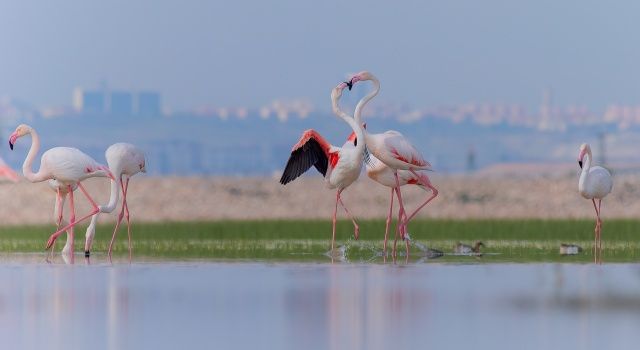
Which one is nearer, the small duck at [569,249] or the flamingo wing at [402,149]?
the flamingo wing at [402,149]

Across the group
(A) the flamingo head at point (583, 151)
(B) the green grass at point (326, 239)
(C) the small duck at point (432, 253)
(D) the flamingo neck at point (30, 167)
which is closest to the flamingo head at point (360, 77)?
(B) the green grass at point (326, 239)

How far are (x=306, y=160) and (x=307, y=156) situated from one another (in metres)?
0.05

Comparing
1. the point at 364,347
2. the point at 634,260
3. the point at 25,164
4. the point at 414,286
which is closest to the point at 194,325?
the point at 364,347

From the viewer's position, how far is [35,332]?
10055mm

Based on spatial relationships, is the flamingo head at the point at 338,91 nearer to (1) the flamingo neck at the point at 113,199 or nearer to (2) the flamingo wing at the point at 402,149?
(2) the flamingo wing at the point at 402,149

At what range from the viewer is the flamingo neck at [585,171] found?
1825cm

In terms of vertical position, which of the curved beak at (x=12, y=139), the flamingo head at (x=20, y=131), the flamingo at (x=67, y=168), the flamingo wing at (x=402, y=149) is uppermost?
the flamingo head at (x=20, y=131)

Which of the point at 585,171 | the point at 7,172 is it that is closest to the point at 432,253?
the point at 585,171

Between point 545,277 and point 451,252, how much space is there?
152 inches

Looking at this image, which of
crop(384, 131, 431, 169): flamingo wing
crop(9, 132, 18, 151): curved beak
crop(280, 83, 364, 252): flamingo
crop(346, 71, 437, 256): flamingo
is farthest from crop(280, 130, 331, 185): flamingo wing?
crop(9, 132, 18, 151): curved beak

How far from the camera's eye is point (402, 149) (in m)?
17.2

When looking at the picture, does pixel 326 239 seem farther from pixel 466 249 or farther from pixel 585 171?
pixel 585 171

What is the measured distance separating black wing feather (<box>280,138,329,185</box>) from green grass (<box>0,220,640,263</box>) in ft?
2.73

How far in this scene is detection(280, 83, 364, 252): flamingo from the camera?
17.3m
